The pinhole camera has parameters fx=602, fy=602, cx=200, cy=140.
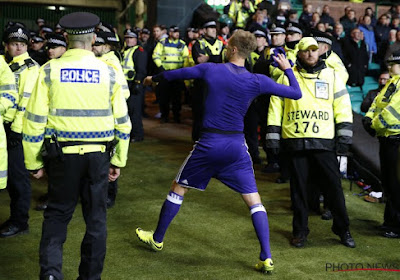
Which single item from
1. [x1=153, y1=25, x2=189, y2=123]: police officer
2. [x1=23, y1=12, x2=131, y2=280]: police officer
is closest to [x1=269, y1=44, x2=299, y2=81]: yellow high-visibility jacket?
[x1=23, y1=12, x2=131, y2=280]: police officer

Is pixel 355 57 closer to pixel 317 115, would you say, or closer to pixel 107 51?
pixel 107 51

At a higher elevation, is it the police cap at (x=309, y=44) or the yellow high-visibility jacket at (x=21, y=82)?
the police cap at (x=309, y=44)

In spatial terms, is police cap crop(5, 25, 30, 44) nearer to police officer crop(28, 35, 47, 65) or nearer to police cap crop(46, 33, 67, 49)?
police cap crop(46, 33, 67, 49)

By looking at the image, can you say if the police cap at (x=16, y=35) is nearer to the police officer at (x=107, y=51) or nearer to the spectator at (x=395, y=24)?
the police officer at (x=107, y=51)

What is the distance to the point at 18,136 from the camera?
18.1 ft

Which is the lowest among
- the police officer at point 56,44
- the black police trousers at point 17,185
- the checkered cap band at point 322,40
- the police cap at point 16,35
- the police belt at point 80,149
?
the black police trousers at point 17,185

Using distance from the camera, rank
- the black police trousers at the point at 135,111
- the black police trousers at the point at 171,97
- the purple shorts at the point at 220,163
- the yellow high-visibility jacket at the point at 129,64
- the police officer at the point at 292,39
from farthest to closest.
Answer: the black police trousers at the point at 171,97 → the black police trousers at the point at 135,111 → the yellow high-visibility jacket at the point at 129,64 → the police officer at the point at 292,39 → the purple shorts at the point at 220,163

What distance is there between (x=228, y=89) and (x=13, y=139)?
7.05ft

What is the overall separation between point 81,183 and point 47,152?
1.07 feet

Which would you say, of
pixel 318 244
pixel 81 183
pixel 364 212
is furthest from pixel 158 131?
pixel 81 183

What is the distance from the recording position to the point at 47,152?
13.3 feet

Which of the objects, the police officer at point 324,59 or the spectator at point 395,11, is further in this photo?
the spectator at point 395,11

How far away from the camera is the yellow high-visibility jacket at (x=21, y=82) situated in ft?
17.7

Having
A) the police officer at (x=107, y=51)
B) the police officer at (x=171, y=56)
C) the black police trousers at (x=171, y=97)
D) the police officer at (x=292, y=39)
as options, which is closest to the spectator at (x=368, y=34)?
the police officer at (x=171, y=56)
